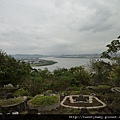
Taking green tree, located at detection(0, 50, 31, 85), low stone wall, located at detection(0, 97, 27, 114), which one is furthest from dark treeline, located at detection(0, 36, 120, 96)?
low stone wall, located at detection(0, 97, 27, 114)

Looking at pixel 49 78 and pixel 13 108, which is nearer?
pixel 13 108

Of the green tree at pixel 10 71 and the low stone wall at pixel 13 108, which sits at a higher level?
the green tree at pixel 10 71

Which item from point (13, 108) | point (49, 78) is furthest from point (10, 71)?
point (13, 108)

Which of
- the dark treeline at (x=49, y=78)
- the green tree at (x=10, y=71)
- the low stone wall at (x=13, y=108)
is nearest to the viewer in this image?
the low stone wall at (x=13, y=108)

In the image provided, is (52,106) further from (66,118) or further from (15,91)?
(15,91)

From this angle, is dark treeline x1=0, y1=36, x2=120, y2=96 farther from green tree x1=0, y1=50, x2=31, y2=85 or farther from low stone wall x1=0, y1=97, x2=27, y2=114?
low stone wall x1=0, y1=97, x2=27, y2=114

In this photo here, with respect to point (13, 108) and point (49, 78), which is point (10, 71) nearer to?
point (49, 78)

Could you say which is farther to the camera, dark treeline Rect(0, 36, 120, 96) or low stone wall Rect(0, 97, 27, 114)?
dark treeline Rect(0, 36, 120, 96)

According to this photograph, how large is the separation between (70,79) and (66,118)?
398 inches

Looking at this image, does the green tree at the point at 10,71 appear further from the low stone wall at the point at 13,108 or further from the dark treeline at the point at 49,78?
the low stone wall at the point at 13,108

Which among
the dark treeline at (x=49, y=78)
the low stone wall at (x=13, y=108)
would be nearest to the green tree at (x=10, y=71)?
the dark treeline at (x=49, y=78)

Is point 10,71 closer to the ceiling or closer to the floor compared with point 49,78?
closer to the ceiling

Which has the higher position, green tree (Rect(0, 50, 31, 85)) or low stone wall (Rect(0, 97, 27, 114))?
green tree (Rect(0, 50, 31, 85))

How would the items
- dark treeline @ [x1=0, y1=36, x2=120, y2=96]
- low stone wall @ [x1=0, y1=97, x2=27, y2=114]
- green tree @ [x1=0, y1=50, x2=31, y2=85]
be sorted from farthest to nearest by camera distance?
green tree @ [x1=0, y1=50, x2=31, y2=85]
dark treeline @ [x1=0, y1=36, x2=120, y2=96]
low stone wall @ [x1=0, y1=97, x2=27, y2=114]
